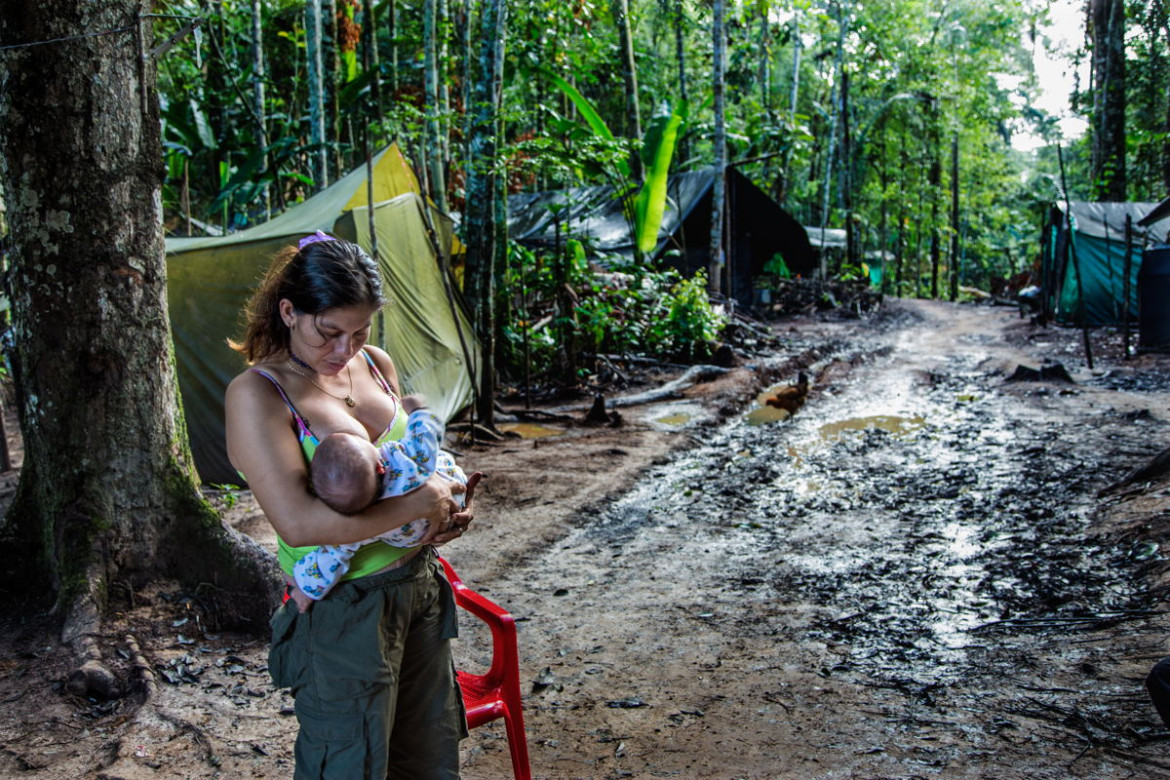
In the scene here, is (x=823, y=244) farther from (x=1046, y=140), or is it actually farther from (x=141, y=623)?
(x=1046, y=140)

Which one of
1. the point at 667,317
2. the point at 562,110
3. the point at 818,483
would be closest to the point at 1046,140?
the point at 562,110

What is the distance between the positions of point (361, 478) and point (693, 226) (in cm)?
1901

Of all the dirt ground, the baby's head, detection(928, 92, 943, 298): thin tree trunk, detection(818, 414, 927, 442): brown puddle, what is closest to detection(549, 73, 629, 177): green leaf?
detection(818, 414, 927, 442): brown puddle

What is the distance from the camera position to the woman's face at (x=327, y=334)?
184 centimetres

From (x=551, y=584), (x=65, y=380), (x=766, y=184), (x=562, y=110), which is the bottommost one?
(x=551, y=584)

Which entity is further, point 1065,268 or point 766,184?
point 766,184

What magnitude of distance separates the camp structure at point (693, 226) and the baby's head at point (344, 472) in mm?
14410

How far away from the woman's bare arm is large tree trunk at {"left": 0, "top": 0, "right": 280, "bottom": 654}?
222cm

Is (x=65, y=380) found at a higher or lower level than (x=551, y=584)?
higher

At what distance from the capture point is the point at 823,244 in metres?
23.9

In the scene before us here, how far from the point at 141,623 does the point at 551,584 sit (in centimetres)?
210

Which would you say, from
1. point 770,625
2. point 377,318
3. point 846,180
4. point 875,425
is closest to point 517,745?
point 770,625

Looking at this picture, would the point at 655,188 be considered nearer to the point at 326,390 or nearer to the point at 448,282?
the point at 448,282

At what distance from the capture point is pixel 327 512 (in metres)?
1.72
